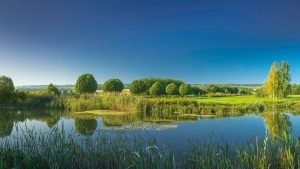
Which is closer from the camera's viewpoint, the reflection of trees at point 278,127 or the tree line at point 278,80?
the reflection of trees at point 278,127

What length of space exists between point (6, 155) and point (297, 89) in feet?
186

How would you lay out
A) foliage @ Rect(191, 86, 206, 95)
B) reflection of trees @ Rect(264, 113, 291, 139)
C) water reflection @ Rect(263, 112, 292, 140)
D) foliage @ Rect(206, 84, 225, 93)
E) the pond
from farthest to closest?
foliage @ Rect(206, 84, 225, 93) < foliage @ Rect(191, 86, 206, 95) < reflection of trees @ Rect(264, 113, 291, 139) < water reflection @ Rect(263, 112, 292, 140) < the pond

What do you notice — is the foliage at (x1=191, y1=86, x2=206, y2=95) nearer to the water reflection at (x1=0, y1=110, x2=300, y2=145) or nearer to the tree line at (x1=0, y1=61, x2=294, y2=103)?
the tree line at (x1=0, y1=61, x2=294, y2=103)

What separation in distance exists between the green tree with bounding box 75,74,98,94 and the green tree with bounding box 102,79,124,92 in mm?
2593

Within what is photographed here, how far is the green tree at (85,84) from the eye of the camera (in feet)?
145

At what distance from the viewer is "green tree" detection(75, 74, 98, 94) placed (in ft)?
145

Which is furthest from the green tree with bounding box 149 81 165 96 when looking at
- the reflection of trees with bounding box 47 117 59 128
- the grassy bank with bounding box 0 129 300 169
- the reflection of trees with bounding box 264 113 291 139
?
the grassy bank with bounding box 0 129 300 169

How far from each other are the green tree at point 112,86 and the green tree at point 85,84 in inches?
102

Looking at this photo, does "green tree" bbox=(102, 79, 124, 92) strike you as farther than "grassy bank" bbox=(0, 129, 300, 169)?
Yes

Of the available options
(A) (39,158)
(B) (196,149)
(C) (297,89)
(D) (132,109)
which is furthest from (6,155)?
(C) (297,89)

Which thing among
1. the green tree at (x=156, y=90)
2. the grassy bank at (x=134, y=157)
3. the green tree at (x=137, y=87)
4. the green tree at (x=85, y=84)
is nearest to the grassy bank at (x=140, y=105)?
the green tree at (x=85, y=84)

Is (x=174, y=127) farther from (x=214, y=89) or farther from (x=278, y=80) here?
(x=214, y=89)

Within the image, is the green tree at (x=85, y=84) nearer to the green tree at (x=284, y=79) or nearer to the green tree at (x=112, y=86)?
the green tree at (x=112, y=86)

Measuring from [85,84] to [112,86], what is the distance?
4.73 metres
